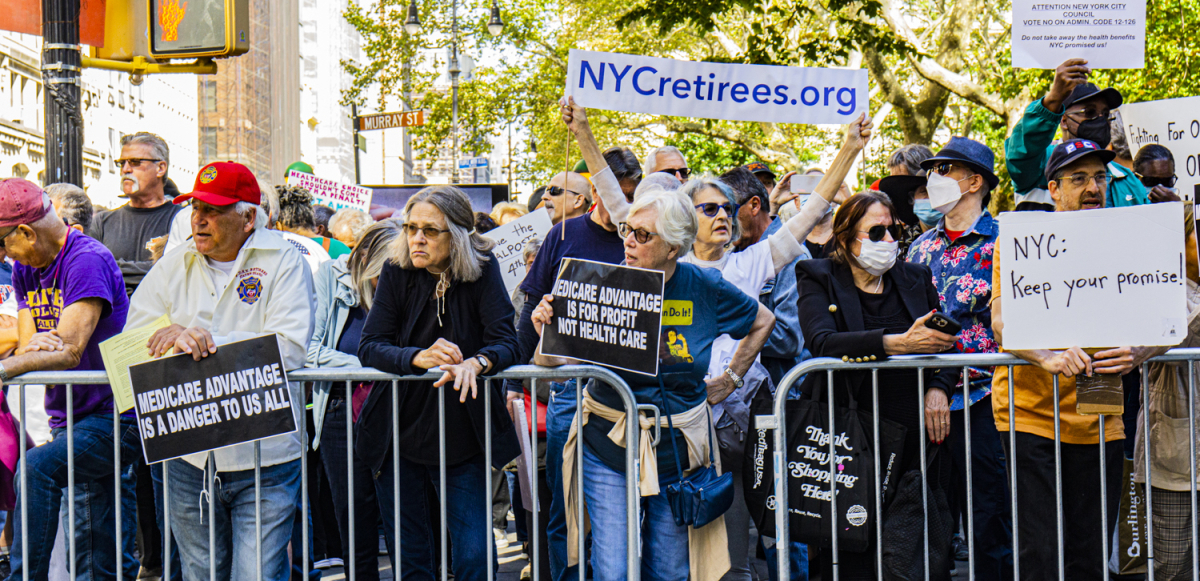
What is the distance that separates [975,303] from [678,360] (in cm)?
154

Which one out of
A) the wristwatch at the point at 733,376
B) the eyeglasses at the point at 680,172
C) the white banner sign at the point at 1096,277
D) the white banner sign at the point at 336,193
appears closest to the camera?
the white banner sign at the point at 1096,277

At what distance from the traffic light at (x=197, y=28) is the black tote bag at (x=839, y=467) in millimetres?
4126

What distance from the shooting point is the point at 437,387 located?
14.6ft

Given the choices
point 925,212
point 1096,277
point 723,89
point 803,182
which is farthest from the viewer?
point 803,182

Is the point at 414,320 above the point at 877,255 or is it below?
below

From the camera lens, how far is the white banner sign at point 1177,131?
564 cm

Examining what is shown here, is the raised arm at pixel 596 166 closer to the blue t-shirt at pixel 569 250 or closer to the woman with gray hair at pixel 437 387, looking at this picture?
the blue t-shirt at pixel 569 250

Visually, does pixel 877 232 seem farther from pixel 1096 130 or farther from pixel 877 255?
pixel 1096 130

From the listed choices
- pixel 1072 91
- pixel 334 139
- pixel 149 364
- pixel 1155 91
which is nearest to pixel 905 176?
pixel 1072 91

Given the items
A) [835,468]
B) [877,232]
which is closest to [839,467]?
[835,468]

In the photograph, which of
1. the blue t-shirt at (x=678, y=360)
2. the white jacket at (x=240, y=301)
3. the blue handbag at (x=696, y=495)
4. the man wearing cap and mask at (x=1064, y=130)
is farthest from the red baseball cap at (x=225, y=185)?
the man wearing cap and mask at (x=1064, y=130)

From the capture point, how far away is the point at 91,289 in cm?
468

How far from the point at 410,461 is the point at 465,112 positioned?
26.3 metres

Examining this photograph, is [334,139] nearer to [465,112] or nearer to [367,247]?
[465,112]
